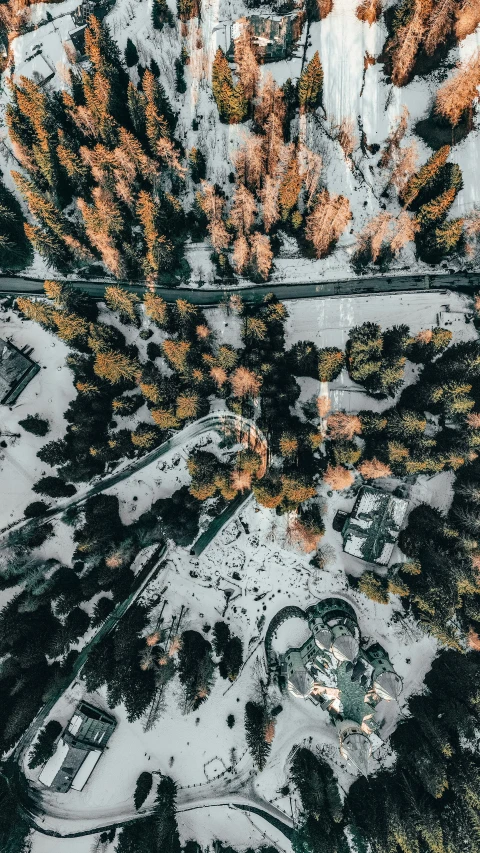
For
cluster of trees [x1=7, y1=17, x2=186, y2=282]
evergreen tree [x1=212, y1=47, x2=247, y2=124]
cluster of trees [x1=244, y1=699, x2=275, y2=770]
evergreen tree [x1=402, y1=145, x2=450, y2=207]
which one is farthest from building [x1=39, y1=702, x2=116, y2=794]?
evergreen tree [x1=212, y1=47, x2=247, y2=124]

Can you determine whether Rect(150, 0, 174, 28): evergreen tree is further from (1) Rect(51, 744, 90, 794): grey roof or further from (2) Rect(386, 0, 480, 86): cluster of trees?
(1) Rect(51, 744, 90, 794): grey roof

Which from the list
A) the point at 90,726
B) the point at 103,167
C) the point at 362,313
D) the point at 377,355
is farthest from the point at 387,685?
the point at 103,167

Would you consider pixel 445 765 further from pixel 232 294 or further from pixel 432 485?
pixel 232 294

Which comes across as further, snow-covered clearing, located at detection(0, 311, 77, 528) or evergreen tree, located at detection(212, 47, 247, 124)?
snow-covered clearing, located at detection(0, 311, 77, 528)

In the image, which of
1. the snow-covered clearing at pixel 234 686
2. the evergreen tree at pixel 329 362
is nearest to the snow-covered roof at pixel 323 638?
the snow-covered clearing at pixel 234 686

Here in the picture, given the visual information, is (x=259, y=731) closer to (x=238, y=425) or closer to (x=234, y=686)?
(x=234, y=686)

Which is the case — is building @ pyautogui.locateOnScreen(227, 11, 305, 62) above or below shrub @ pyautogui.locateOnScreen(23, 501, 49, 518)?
above

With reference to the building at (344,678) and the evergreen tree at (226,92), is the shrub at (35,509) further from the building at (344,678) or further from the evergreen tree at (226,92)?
the evergreen tree at (226,92)

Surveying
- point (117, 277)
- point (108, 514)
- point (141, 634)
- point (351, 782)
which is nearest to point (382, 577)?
point (351, 782)
